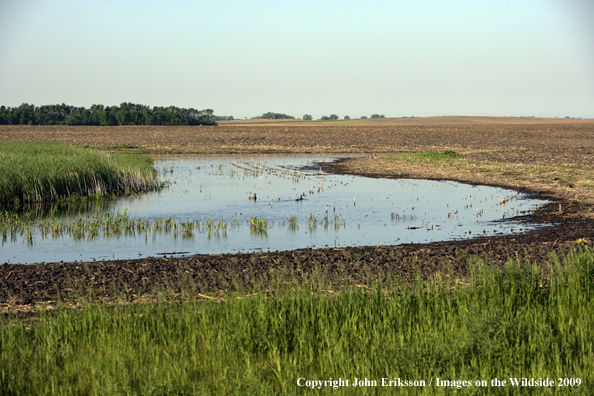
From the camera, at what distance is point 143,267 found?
10391 millimetres

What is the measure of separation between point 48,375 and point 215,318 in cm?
213

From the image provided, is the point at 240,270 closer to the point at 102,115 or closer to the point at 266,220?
the point at 266,220

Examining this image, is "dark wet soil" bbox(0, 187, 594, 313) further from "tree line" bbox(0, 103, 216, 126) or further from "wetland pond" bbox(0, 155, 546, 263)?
"tree line" bbox(0, 103, 216, 126)

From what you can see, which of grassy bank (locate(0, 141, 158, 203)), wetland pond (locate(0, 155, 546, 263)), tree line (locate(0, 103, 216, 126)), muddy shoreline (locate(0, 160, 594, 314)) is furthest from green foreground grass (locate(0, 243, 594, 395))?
tree line (locate(0, 103, 216, 126))

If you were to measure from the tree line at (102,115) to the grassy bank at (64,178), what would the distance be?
101 meters

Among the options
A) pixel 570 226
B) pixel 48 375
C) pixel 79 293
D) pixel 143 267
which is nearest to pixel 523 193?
pixel 570 226

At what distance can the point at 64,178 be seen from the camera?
23.5 meters

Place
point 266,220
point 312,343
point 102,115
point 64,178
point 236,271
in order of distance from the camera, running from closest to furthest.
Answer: point 312,343 < point 236,271 < point 266,220 < point 64,178 < point 102,115

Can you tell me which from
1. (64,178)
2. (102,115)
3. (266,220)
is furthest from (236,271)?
(102,115)

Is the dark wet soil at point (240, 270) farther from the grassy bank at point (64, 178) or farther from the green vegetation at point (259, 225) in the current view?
the grassy bank at point (64, 178)

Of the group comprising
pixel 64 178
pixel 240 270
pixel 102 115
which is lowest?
pixel 240 270

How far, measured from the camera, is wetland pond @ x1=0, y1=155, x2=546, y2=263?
14.2 meters

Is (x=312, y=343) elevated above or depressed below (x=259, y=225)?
above

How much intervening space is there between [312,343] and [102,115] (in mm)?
129531
